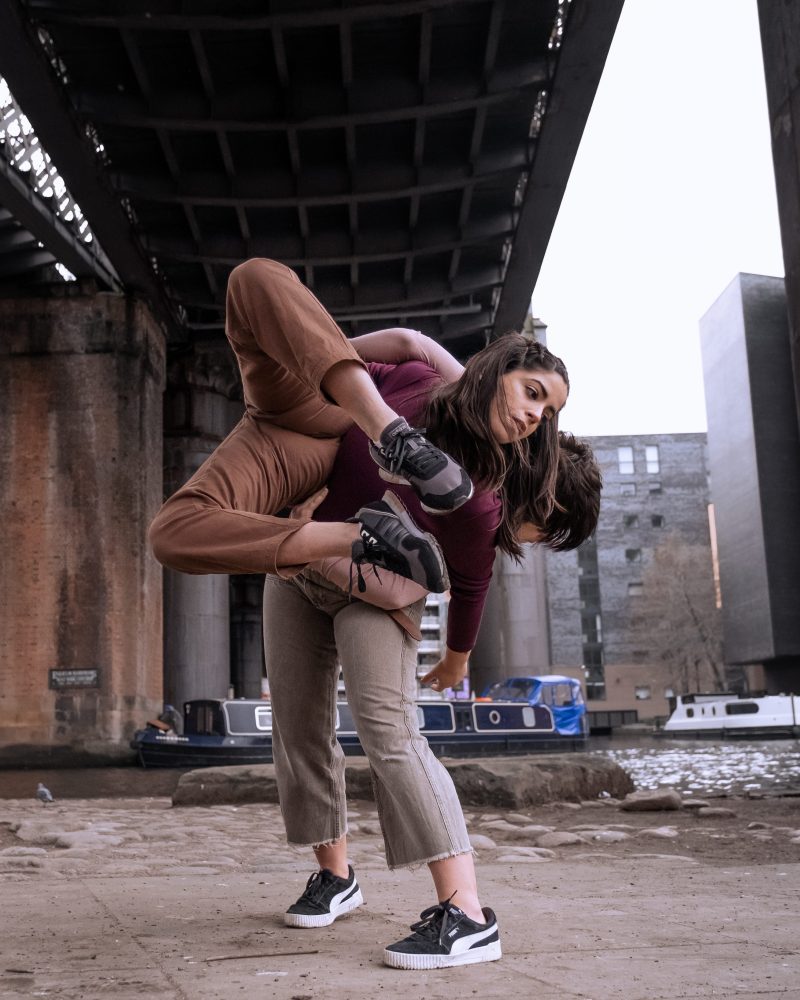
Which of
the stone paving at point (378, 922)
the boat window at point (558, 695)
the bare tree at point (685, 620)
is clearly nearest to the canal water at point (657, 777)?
the boat window at point (558, 695)

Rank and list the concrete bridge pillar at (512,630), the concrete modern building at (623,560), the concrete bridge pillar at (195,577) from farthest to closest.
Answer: the concrete modern building at (623,560)
the concrete bridge pillar at (512,630)
the concrete bridge pillar at (195,577)

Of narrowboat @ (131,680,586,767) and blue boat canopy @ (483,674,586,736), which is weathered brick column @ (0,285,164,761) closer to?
narrowboat @ (131,680,586,767)

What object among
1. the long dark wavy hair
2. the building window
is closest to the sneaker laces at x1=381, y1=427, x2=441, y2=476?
the long dark wavy hair

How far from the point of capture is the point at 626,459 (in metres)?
77.6

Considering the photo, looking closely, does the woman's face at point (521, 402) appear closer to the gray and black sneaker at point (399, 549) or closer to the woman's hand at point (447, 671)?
the gray and black sneaker at point (399, 549)

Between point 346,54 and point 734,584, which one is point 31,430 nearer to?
point 346,54

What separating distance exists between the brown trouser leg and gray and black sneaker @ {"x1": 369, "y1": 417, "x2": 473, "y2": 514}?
0.28 metres

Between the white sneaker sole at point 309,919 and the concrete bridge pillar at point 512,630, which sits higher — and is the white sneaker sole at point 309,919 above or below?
below

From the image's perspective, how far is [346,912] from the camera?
314cm

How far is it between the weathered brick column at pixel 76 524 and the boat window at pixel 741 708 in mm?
19837

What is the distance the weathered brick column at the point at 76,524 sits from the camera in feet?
70.9

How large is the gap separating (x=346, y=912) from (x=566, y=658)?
7136 cm

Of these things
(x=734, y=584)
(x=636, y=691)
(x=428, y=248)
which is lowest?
(x=636, y=691)

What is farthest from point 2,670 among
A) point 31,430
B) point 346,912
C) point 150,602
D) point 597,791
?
point 346,912
